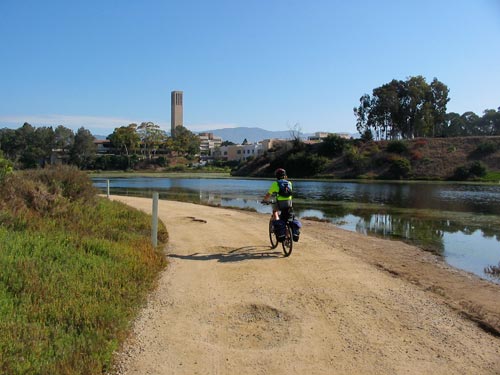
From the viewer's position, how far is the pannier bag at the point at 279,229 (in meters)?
10.7

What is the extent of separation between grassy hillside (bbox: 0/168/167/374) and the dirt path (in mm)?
367

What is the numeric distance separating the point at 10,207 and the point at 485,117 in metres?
151

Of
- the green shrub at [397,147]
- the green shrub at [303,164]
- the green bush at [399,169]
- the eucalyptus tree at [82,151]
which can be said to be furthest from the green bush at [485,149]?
the eucalyptus tree at [82,151]

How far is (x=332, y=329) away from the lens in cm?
601

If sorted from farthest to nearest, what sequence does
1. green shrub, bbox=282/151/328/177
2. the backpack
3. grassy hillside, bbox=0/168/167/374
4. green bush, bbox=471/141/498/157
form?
green shrub, bbox=282/151/328/177 < green bush, bbox=471/141/498/157 < the backpack < grassy hillside, bbox=0/168/167/374

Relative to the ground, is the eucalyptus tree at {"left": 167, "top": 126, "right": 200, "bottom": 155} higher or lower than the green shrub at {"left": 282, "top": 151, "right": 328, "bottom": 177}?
higher

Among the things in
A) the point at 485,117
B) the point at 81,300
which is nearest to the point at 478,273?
the point at 81,300

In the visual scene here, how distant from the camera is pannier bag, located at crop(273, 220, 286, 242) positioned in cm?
1070

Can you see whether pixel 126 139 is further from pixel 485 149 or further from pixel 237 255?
pixel 237 255

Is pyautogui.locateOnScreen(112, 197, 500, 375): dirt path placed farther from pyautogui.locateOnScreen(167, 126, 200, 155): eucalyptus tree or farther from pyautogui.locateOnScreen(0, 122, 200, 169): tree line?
pyautogui.locateOnScreen(167, 126, 200, 155): eucalyptus tree

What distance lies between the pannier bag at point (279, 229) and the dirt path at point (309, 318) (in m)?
0.46

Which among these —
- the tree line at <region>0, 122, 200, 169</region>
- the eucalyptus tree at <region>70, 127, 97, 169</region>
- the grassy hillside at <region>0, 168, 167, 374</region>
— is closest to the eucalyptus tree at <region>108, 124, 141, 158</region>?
the tree line at <region>0, 122, 200, 169</region>

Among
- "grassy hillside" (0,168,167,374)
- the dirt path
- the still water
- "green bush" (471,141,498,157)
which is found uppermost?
"green bush" (471,141,498,157)

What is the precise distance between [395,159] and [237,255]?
70179 millimetres
